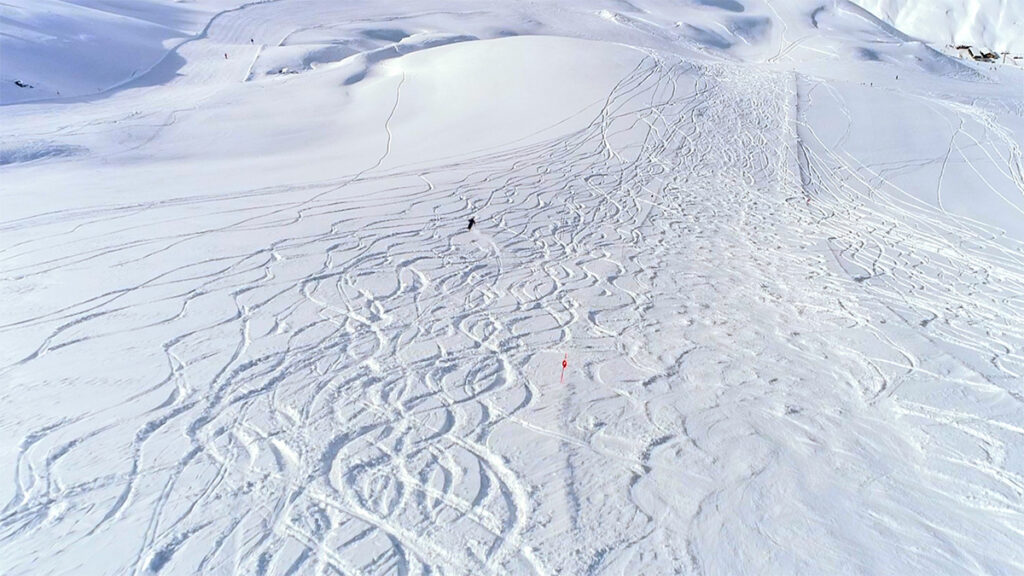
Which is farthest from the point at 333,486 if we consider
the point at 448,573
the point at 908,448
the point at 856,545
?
the point at 908,448

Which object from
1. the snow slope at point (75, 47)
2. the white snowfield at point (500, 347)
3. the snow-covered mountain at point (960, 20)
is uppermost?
the snow slope at point (75, 47)

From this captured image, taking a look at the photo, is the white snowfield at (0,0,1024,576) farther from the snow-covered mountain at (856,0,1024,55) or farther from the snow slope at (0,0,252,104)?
Result: the snow-covered mountain at (856,0,1024,55)

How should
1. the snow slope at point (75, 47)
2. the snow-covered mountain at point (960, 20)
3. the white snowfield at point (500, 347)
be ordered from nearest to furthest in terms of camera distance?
the white snowfield at point (500, 347) → the snow slope at point (75, 47) → the snow-covered mountain at point (960, 20)

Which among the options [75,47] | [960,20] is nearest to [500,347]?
[75,47]

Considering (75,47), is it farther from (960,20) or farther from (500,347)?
(960,20)

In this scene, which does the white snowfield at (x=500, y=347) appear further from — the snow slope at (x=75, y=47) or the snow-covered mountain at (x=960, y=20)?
the snow-covered mountain at (x=960, y=20)

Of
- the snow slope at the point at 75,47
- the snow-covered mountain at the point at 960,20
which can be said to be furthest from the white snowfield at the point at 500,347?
the snow-covered mountain at the point at 960,20
